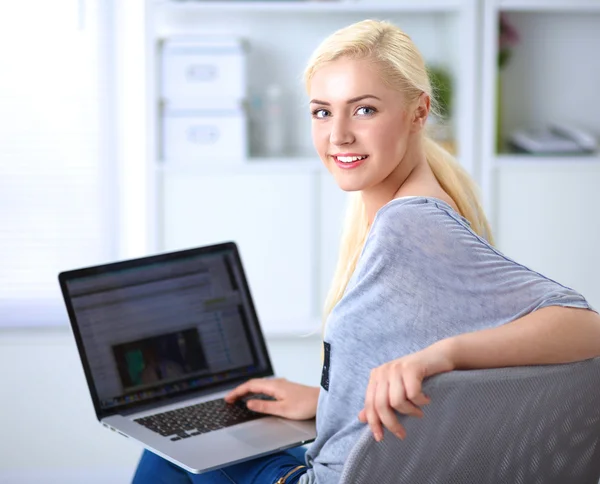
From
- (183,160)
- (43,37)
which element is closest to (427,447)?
(183,160)

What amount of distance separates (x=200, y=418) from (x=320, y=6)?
1859 millimetres

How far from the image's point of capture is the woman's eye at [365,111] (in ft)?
4.16

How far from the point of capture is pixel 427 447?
954 mm

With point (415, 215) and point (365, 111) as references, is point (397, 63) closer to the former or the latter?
point (365, 111)

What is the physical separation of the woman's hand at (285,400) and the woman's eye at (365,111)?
0.47m

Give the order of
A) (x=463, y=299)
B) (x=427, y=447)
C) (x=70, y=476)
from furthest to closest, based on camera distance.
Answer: (x=70, y=476) → (x=463, y=299) → (x=427, y=447)

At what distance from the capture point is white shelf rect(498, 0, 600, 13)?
2.97 m

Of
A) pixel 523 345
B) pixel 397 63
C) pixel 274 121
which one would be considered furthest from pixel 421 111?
pixel 274 121

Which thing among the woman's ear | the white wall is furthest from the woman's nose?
the white wall

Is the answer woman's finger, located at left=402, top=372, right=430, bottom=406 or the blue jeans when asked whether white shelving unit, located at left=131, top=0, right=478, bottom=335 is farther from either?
woman's finger, located at left=402, top=372, right=430, bottom=406

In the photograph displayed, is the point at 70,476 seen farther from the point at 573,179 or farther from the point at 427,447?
the point at 427,447

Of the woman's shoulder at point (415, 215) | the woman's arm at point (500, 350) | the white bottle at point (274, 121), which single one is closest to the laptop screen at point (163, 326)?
the woman's shoulder at point (415, 215)

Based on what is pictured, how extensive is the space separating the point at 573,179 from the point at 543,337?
218 cm

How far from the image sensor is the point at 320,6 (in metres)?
2.95
